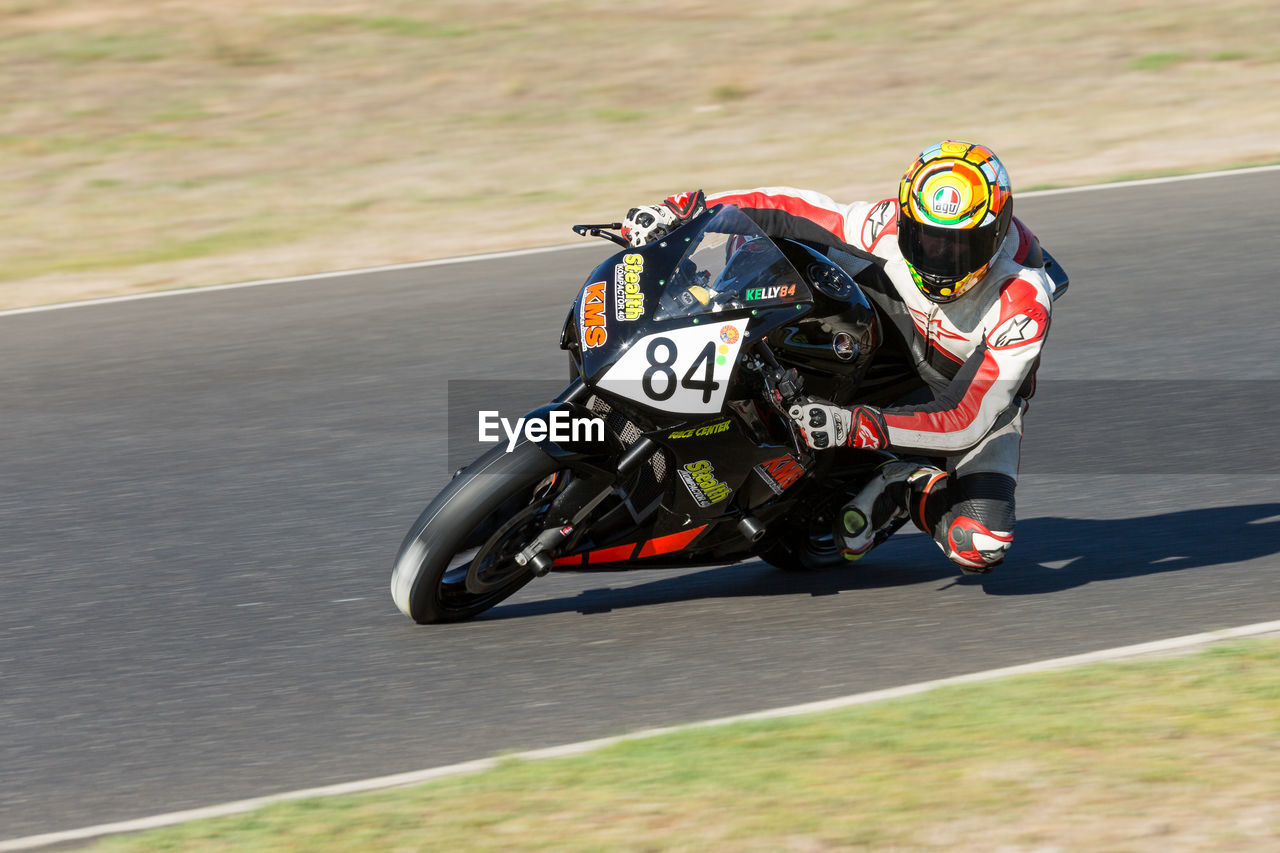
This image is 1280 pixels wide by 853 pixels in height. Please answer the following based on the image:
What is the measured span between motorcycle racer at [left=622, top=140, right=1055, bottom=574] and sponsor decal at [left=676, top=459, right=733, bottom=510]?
0.39m

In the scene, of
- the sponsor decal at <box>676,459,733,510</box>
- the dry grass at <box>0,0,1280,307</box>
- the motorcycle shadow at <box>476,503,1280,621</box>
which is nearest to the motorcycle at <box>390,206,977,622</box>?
the sponsor decal at <box>676,459,733,510</box>

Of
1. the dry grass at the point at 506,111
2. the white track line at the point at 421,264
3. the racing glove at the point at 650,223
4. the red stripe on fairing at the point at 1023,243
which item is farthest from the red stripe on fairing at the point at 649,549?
the dry grass at the point at 506,111

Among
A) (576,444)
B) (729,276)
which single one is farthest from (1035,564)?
(576,444)

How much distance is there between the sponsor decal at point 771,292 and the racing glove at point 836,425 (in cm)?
35

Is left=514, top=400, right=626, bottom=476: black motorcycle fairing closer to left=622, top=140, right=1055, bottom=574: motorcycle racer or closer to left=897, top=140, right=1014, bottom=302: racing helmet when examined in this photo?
left=622, top=140, right=1055, bottom=574: motorcycle racer

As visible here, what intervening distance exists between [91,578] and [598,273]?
2.44 meters

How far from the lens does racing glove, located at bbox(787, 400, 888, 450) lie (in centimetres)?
517

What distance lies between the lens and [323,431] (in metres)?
8.23

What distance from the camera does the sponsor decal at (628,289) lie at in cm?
508

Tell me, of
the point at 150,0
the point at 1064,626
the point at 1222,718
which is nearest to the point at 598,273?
the point at 1064,626

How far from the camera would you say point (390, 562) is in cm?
638

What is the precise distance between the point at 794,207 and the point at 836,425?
1233 millimetres

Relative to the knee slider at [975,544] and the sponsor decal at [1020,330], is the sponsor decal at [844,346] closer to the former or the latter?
the sponsor decal at [1020,330]

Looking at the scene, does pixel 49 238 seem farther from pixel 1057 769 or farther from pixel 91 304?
pixel 1057 769
